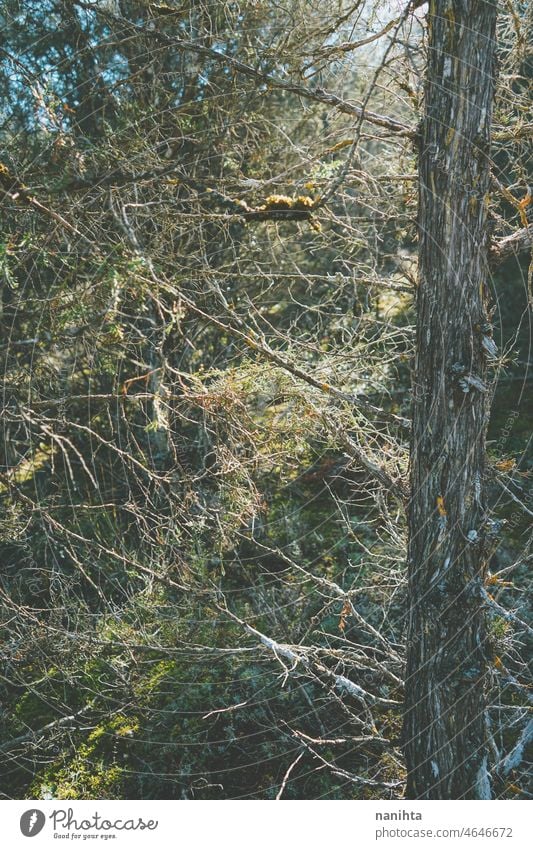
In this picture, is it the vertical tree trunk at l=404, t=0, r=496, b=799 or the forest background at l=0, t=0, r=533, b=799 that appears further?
the forest background at l=0, t=0, r=533, b=799

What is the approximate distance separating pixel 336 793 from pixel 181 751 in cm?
97

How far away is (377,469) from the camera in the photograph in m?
3.34

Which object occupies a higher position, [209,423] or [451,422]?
[451,422]

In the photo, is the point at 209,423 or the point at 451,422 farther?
the point at 209,423

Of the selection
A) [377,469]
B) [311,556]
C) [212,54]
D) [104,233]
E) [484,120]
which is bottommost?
[311,556]

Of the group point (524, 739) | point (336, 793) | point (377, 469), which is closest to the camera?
point (524, 739)

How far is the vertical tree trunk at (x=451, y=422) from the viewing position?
2.78 metres

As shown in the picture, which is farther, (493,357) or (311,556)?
(311,556)

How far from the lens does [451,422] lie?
2.95 meters

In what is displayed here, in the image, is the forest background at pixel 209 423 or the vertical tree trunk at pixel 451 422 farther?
the forest background at pixel 209 423

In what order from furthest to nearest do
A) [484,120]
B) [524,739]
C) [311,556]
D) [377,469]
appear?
1. [311,556]
2. [377,469]
3. [524,739]
4. [484,120]

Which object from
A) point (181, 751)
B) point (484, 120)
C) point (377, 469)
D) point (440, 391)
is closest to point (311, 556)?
point (181, 751)

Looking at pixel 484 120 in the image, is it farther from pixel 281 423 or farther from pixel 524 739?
pixel 524 739

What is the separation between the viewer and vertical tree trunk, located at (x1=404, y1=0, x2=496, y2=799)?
109 inches
